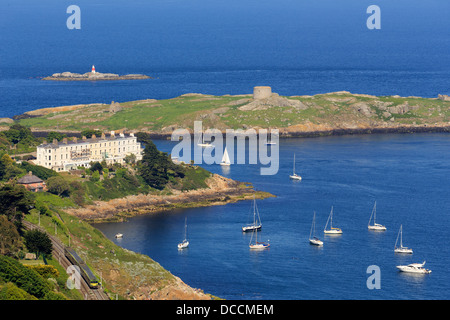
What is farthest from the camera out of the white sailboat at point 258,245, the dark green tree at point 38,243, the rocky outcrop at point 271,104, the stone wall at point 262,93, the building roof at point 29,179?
the stone wall at point 262,93

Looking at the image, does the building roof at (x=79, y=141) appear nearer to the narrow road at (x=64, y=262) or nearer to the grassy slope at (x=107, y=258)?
the grassy slope at (x=107, y=258)

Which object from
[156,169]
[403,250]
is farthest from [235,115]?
[403,250]

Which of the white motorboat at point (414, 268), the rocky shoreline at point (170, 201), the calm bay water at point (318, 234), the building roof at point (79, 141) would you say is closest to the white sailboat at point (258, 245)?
the calm bay water at point (318, 234)

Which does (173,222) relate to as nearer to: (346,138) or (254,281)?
(254,281)

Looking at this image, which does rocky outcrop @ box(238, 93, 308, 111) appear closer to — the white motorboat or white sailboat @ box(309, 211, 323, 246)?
white sailboat @ box(309, 211, 323, 246)

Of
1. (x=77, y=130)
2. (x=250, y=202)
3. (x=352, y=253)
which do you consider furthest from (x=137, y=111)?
(x=352, y=253)

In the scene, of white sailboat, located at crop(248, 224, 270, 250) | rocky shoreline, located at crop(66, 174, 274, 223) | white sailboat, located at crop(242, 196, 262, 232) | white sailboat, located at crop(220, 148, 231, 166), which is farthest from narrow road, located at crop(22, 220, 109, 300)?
white sailboat, located at crop(220, 148, 231, 166)

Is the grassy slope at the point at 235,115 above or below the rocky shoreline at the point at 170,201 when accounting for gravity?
above
